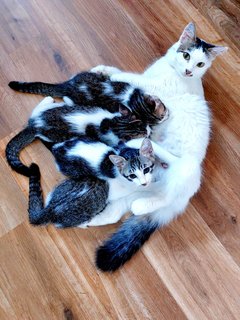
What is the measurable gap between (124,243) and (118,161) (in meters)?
0.39

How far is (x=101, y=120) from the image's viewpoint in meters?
1.75

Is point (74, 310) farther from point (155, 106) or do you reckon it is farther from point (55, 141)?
point (155, 106)

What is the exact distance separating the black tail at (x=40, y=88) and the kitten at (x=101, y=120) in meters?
0.14

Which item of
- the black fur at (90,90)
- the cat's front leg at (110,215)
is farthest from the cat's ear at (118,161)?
the black fur at (90,90)

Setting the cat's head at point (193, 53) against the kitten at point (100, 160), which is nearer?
the kitten at point (100, 160)

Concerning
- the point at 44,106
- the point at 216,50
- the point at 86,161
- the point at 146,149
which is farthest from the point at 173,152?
the point at 44,106

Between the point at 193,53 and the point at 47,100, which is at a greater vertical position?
the point at 193,53

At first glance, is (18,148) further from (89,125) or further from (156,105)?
(156,105)

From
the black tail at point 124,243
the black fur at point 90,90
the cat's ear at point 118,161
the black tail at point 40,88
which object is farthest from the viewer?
the black tail at point 40,88

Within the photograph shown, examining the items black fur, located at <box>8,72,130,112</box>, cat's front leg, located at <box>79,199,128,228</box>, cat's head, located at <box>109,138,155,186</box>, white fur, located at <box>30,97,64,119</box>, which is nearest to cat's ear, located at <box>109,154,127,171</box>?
cat's head, located at <box>109,138,155,186</box>

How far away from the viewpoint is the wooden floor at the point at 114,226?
5.64 ft

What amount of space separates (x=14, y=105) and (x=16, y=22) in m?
0.55

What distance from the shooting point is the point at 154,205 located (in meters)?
1.64

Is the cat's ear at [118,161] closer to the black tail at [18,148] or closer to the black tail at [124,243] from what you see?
the black tail at [124,243]
